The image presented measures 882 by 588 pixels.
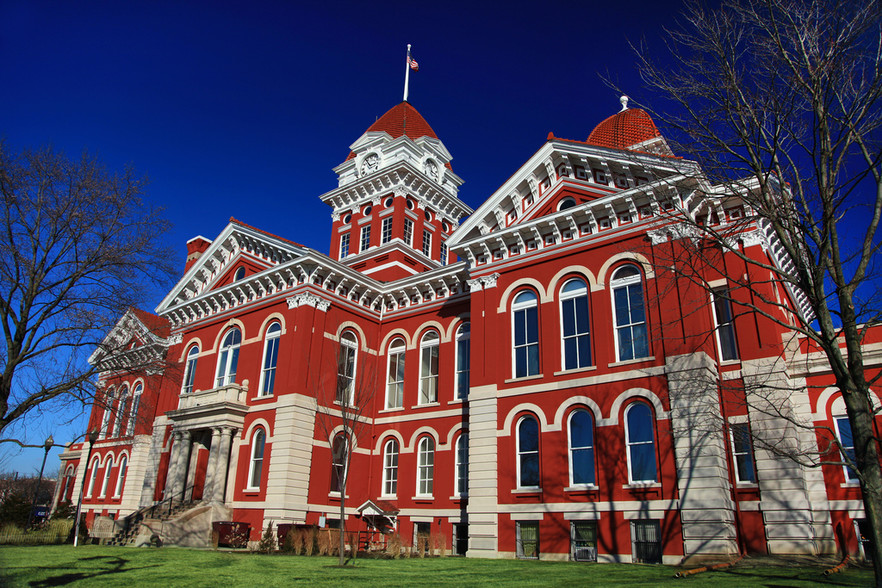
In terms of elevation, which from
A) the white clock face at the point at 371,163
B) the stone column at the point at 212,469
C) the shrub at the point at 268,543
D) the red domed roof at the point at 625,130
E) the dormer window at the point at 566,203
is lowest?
the shrub at the point at 268,543

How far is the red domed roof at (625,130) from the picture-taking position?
29453mm

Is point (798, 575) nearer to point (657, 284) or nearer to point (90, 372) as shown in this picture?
point (657, 284)

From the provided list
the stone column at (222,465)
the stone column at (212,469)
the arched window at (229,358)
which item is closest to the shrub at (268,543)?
the stone column at (222,465)

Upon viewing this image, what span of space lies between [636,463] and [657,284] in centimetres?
579

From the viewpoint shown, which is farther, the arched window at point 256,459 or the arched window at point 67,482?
the arched window at point 67,482

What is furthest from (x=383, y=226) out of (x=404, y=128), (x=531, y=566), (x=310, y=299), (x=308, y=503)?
(x=531, y=566)

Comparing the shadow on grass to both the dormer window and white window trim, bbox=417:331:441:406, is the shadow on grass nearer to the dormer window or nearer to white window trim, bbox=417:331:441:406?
white window trim, bbox=417:331:441:406

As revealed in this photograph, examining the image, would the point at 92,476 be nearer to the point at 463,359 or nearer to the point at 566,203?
the point at 463,359

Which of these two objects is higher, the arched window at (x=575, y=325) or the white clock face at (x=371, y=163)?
the white clock face at (x=371, y=163)

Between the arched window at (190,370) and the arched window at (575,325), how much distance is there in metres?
20.4

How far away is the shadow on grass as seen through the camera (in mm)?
11062

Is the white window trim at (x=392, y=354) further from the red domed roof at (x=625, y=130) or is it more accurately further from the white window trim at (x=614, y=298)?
the red domed roof at (x=625, y=130)

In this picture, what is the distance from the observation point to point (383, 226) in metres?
37.5

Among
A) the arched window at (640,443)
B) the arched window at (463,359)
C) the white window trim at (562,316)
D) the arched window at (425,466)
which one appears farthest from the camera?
the arched window at (463,359)
